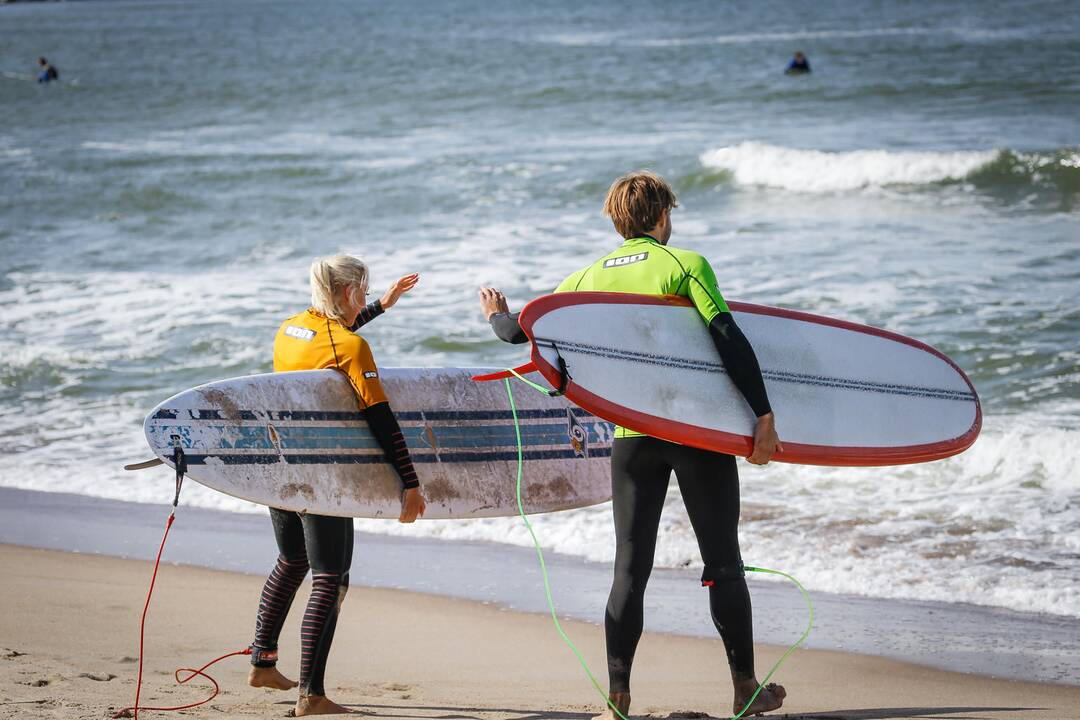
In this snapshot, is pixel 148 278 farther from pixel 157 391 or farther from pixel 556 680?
pixel 556 680

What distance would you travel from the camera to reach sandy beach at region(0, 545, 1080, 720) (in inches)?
134

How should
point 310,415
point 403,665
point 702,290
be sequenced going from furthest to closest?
point 403,665
point 310,415
point 702,290

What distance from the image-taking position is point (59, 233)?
1428 centimetres

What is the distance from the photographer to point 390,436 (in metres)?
3.33

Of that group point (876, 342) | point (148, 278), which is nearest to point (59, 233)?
point (148, 278)

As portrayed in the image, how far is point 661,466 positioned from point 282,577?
121 cm

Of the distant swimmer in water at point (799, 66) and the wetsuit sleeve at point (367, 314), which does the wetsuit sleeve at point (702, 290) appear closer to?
the wetsuit sleeve at point (367, 314)

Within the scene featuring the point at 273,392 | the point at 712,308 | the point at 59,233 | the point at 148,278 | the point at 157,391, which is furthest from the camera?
the point at 59,233

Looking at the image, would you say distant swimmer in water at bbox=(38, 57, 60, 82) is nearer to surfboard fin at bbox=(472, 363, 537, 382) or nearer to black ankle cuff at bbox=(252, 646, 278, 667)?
surfboard fin at bbox=(472, 363, 537, 382)

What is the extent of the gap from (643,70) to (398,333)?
2199 cm

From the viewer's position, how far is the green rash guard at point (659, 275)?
2938 mm

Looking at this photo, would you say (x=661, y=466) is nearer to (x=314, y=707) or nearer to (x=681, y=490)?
(x=681, y=490)

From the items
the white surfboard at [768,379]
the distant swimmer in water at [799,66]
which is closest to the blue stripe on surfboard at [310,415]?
the white surfboard at [768,379]

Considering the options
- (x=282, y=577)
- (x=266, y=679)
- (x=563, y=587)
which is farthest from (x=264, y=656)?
(x=563, y=587)
